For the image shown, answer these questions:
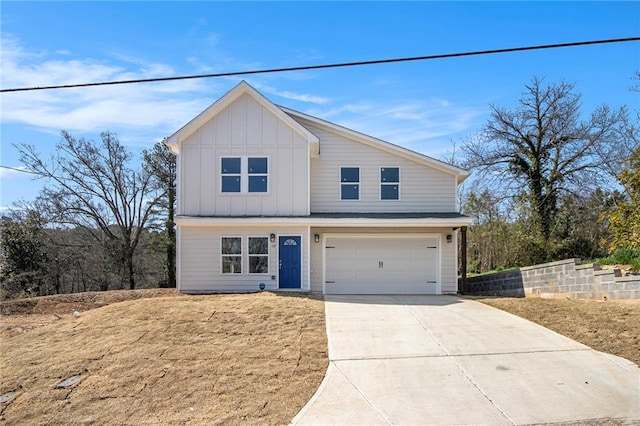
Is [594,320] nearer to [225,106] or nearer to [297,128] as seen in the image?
[297,128]

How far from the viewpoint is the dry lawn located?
743cm

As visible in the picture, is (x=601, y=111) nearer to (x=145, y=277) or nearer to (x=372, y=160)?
(x=372, y=160)

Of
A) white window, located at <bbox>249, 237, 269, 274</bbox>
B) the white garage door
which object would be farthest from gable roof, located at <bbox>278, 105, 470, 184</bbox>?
white window, located at <bbox>249, 237, 269, 274</bbox>

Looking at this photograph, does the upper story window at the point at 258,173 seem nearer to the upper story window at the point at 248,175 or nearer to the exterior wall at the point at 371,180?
the upper story window at the point at 248,175

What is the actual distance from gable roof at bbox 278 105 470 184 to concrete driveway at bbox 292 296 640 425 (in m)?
7.27

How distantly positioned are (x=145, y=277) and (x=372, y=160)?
17.5 m

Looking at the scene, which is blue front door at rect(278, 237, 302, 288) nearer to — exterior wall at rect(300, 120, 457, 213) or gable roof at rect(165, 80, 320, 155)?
exterior wall at rect(300, 120, 457, 213)

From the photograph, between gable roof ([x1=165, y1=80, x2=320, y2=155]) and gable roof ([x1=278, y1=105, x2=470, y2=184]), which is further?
gable roof ([x1=278, y1=105, x2=470, y2=184])

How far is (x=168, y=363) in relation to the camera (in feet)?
29.5

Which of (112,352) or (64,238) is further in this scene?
(64,238)

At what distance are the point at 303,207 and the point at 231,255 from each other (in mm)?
2942

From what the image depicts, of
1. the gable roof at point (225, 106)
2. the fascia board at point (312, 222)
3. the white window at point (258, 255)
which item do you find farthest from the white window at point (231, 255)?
the gable roof at point (225, 106)

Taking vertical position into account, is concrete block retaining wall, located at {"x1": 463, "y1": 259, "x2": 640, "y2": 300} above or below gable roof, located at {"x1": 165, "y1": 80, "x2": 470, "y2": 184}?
below

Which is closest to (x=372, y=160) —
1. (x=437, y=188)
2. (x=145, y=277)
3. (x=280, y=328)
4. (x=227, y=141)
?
(x=437, y=188)
